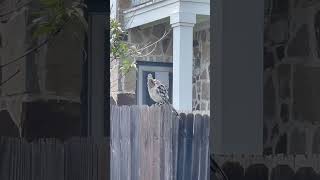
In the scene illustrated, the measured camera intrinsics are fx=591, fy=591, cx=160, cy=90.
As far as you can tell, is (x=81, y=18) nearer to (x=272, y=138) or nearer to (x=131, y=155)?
(x=272, y=138)

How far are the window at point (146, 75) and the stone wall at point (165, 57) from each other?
7 centimetres

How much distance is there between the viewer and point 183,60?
7.27 m

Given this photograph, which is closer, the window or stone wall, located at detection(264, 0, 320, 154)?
stone wall, located at detection(264, 0, 320, 154)

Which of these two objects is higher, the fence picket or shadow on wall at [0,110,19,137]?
shadow on wall at [0,110,19,137]

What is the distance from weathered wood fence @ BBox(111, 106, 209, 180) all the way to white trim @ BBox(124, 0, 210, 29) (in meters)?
3.43

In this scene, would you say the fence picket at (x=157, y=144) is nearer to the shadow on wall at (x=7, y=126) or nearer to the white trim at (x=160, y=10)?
the shadow on wall at (x=7, y=126)

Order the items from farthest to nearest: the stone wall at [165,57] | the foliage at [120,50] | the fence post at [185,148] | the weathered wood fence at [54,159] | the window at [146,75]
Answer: the window at [146,75] → the stone wall at [165,57] → the foliage at [120,50] → the fence post at [185,148] → the weathered wood fence at [54,159]

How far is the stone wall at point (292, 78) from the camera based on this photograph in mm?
2451

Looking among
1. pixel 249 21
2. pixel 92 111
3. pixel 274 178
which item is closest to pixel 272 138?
pixel 274 178

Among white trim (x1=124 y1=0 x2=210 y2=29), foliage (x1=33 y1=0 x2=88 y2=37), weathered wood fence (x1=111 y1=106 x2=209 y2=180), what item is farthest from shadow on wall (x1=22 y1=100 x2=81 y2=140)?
white trim (x1=124 y1=0 x2=210 y2=29)

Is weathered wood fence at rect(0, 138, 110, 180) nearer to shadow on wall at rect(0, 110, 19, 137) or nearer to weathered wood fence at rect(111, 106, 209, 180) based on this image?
shadow on wall at rect(0, 110, 19, 137)

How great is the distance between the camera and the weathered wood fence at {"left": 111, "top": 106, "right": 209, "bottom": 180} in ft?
13.0

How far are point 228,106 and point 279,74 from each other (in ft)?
0.83

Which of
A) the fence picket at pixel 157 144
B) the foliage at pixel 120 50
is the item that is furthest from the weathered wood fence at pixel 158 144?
the foliage at pixel 120 50
